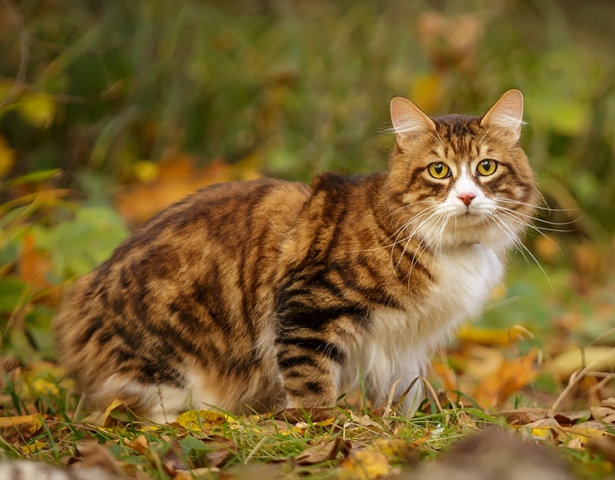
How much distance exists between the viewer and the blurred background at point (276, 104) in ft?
20.8

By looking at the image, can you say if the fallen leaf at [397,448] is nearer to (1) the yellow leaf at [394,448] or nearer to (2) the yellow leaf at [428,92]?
(1) the yellow leaf at [394,448]

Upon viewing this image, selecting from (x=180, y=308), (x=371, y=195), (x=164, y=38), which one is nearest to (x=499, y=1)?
(x=164, y=38)

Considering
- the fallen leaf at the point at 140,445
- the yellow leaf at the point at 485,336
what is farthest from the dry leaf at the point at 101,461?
the yellow leaf at the point at 485,336

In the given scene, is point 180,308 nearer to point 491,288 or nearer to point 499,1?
point 491,288

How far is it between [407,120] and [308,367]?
46.7 inches

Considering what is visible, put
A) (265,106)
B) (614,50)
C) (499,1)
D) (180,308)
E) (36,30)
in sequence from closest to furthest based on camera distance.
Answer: (180,308), (36,30), (265,106), (499,1), (614,50)

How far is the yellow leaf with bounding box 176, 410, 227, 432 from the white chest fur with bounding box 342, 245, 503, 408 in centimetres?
64

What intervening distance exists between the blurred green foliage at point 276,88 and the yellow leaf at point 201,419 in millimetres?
3108

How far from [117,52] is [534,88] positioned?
365 cm

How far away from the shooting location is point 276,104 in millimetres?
7188

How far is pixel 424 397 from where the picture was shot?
3.73 m

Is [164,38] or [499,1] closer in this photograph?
[164,38]

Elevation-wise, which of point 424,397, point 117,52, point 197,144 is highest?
point 117,52

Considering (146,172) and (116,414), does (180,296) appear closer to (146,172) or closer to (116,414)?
(116,414)
